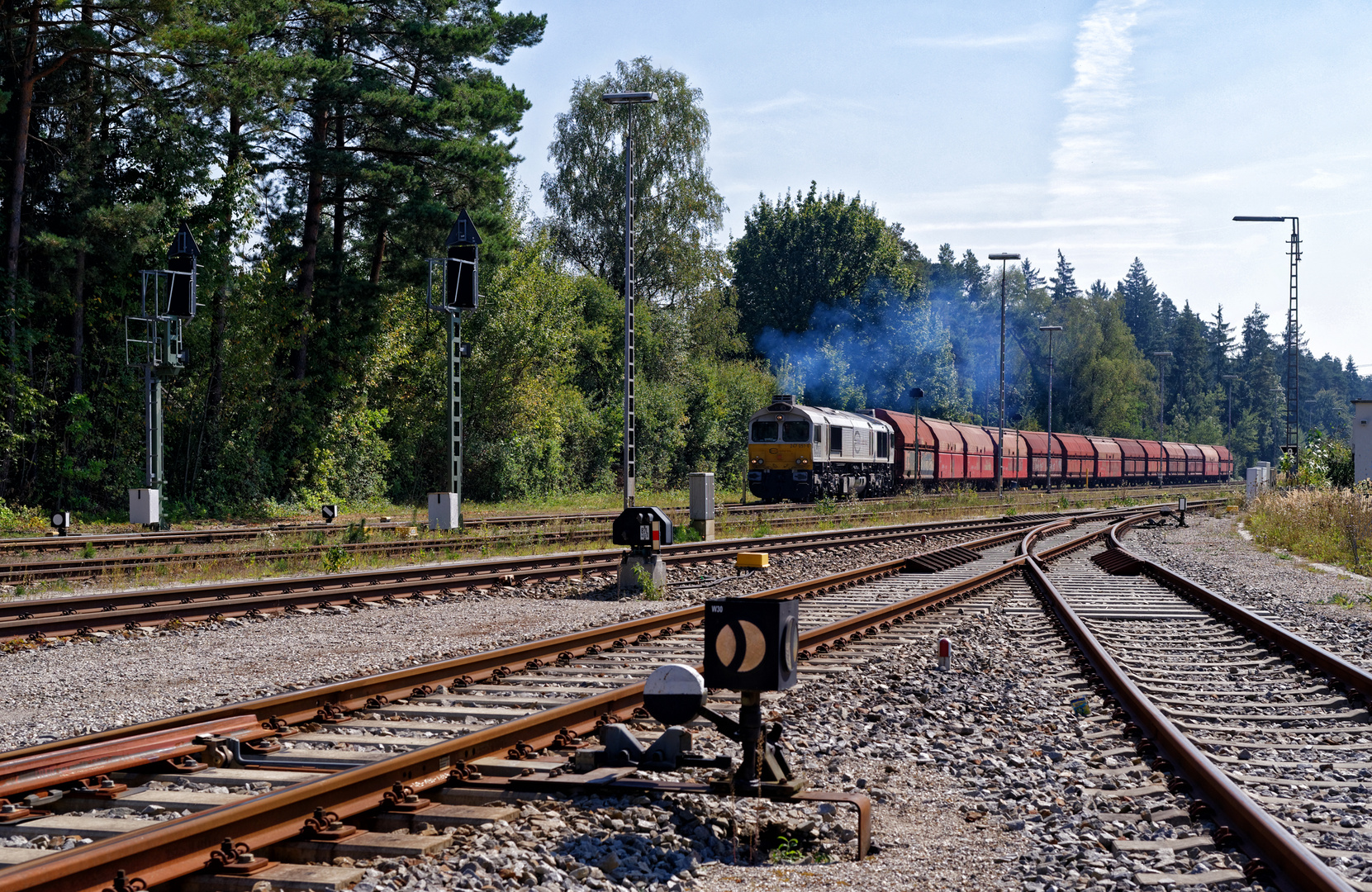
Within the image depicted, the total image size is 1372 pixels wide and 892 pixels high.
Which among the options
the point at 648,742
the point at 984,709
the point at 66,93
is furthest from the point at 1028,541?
the point at 66,93

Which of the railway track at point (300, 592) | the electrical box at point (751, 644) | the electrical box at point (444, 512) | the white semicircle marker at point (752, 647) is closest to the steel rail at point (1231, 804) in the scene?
the electrical box at point (751, 644)

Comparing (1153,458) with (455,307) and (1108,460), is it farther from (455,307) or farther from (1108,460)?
(455,307)

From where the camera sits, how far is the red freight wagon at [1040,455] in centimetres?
5222

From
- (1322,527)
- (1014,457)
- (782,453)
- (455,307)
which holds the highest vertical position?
(455,307)

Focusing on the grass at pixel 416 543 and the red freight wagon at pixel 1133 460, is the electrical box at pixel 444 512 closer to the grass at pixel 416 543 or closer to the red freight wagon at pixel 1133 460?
the grass at pixel 416 543

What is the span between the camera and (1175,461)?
228 ft

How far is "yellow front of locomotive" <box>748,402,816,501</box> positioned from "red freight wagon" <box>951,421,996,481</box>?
14634 mm

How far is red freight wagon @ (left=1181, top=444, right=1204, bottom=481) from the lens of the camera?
72.3m

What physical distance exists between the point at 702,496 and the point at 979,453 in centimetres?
2947

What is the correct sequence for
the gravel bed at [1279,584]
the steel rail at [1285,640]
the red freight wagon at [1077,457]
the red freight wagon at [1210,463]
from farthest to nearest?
the red freight wagon at [1210,463], the red freight wagon at [1077,457], the gravel bed at [1279,584], the steel rail at [1285,640]

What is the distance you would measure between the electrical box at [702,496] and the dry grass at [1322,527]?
10.4 m

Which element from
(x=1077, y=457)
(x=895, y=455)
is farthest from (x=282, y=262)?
(x=1077, y=457)

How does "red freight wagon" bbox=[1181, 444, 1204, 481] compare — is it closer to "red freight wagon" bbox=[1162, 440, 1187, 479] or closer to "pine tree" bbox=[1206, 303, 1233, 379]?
"red freight wagon" bbox=[1162, 440, 1187, 479]

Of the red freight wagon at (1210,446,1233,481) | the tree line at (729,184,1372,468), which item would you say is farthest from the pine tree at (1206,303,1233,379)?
the red freight wagon at (1210,446,1233,481)
